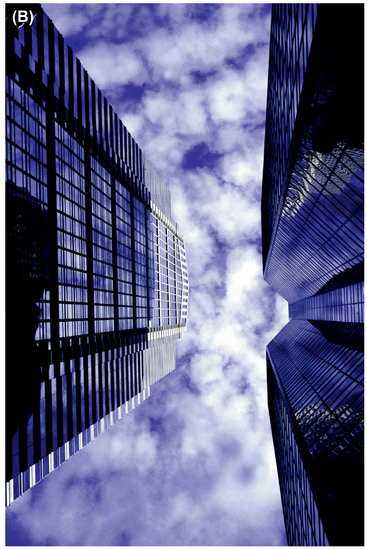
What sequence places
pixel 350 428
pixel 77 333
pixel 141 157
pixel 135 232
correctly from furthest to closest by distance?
pixel 141 157
pixel 135 232
pixel 77 333
pixel 350 428

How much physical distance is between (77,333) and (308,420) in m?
25.4

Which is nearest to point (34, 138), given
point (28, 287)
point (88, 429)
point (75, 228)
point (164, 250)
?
point (75, 228)

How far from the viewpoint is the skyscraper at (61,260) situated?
1013 inches

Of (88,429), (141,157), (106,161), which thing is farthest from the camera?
(141,157)

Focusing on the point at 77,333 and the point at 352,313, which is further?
the point at 352,313

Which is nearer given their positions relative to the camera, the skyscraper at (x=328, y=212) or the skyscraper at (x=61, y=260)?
the skyscraper at (x=328, y=212)

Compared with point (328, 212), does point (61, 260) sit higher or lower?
lower

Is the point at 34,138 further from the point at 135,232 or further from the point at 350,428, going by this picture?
the point at 350,428

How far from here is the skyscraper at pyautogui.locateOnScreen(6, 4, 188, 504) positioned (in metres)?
25.7

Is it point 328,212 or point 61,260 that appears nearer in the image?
point 328,212

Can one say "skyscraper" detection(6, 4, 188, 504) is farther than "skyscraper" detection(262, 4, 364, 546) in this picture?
Yes

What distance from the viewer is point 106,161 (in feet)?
155

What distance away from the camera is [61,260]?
32.4m

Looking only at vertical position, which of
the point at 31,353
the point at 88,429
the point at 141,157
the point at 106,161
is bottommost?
the point at 88,429
